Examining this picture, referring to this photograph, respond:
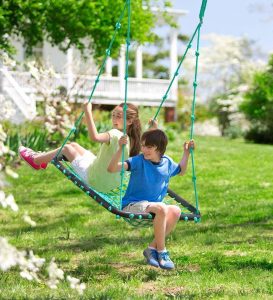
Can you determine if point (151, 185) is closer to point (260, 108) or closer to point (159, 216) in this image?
point (159, 216)

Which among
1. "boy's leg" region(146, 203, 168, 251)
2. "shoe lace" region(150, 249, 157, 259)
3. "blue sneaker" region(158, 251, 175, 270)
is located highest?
"boy's leg" region(146, 203, 168, 251)

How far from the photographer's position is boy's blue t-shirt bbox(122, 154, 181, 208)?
548 centimetres

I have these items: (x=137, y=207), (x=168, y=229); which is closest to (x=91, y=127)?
(x=137, y=207)

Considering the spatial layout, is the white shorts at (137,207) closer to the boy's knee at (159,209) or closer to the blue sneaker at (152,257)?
the boy's knee at (159,209)

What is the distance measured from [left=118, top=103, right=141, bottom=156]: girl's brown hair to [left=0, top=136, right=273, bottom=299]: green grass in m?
0.82

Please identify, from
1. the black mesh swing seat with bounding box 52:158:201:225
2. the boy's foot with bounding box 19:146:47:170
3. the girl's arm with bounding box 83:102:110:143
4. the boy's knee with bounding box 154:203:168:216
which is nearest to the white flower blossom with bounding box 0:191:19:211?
the black mesh swing seat with bounding box 52:158:201:225

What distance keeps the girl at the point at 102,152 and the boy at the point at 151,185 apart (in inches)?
16.7

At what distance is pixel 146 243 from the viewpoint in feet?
22.0

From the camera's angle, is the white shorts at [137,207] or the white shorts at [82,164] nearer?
the white shorts at [137,207]

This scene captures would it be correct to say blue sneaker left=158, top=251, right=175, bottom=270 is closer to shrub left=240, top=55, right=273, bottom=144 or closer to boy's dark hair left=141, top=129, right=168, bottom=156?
boy's dark hair left=141, top=129, right=168, bottom=156

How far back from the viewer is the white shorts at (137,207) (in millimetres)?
5402

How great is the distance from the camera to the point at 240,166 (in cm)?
1354

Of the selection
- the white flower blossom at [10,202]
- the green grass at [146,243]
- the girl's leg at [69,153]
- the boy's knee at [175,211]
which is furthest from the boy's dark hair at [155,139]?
the white flower blossom at [10,202]

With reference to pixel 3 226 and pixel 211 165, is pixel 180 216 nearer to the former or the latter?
pixel 3 226
